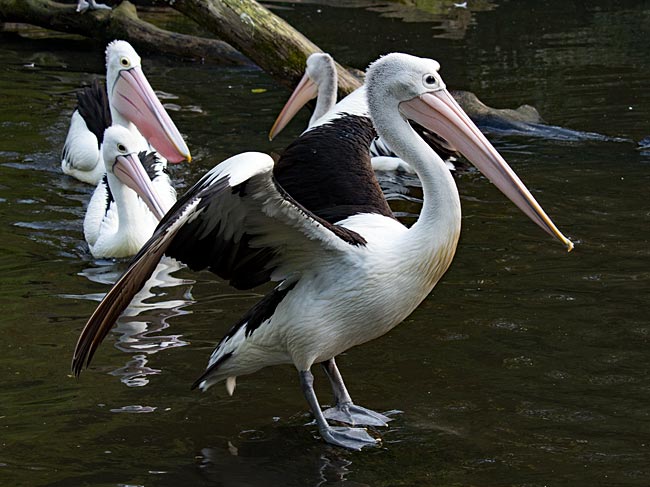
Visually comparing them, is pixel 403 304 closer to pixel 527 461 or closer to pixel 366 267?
pixel 366 267

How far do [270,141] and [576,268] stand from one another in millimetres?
3290

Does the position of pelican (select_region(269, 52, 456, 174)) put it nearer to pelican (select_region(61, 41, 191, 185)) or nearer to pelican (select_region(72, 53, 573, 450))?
pelican (select_region(61, 41, 191, 185))

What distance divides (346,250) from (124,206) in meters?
A: 2.78

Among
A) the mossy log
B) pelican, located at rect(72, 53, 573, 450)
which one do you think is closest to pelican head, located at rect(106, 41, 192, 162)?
the mossy log

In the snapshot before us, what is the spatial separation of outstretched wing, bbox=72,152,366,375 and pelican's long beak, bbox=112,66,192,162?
2.46 m

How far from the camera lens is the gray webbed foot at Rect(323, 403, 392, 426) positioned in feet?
12.7

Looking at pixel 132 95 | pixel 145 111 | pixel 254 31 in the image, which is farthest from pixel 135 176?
pixel 254 31

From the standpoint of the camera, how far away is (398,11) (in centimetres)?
1512

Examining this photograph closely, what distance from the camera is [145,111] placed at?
21.9 ft

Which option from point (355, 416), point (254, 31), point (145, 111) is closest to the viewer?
point (355, 416)

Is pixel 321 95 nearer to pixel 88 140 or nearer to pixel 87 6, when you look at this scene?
pixel 88 140

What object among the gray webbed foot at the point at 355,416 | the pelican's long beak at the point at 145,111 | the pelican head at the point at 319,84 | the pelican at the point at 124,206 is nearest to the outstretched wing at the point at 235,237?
the gray webbed foot at the point at 355,416

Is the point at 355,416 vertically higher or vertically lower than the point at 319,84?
lower

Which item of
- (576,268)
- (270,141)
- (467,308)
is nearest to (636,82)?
(270,141)
